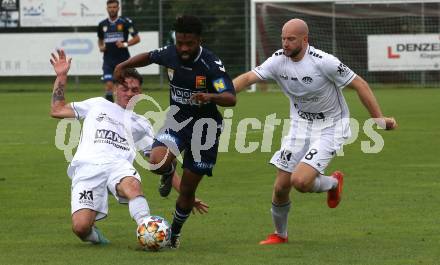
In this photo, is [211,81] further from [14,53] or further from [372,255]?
[14,53]

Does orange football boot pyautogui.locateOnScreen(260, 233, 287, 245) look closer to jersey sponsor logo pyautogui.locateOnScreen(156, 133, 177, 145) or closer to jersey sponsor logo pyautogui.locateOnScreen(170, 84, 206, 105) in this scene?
jersey sponsor logo pyautogui.locateOnScreen(156, 133, 177, 145)

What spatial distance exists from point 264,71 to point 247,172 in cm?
509

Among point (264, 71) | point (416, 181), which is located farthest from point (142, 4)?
point (264, 71)

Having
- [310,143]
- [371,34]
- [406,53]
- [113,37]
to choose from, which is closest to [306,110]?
[310,143]

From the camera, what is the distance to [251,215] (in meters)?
11.1

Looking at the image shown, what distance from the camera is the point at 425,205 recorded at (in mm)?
11484

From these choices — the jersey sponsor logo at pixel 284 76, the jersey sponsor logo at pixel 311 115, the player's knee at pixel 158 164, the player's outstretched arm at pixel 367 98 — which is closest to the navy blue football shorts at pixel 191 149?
the player's knee at pixel 158 164

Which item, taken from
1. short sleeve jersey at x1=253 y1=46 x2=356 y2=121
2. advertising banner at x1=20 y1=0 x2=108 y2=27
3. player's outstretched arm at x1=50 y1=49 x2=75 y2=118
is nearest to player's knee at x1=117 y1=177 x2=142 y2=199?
player's outstretched arm at x1=50 y1=49 x2=75 y2=118

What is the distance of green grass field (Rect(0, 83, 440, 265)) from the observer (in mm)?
8695

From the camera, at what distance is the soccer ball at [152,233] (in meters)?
8.77

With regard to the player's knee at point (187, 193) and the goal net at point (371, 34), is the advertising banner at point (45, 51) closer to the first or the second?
the goal net at point (371, 34)

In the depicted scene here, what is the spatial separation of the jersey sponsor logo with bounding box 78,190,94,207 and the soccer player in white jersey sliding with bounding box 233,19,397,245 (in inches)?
57.6

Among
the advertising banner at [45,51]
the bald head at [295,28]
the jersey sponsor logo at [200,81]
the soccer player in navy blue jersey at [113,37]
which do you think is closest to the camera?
the jersey sponsor logo at [200,81]

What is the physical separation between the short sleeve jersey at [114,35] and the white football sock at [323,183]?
671 inches
